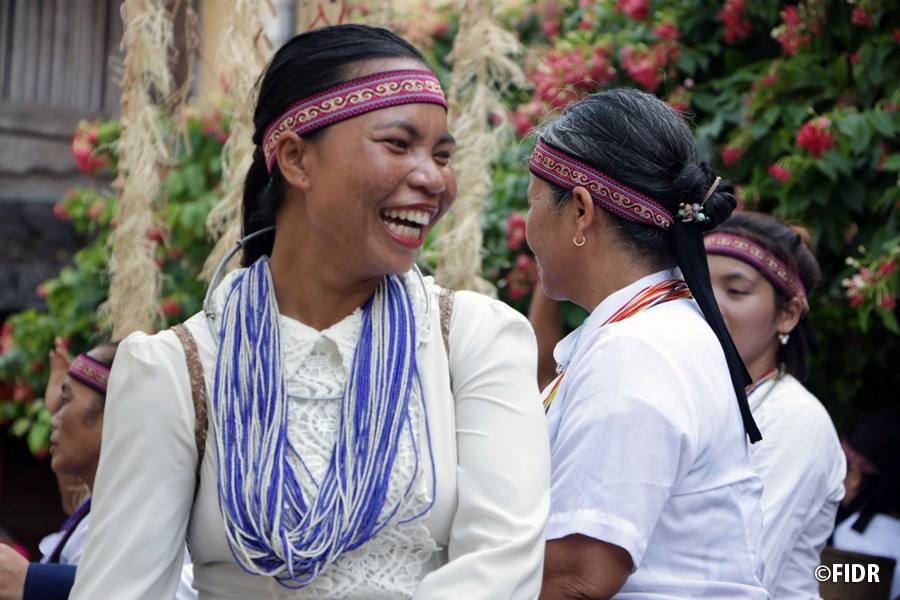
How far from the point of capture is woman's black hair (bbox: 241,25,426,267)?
2033 millimetres

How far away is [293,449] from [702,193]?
1054 millimetres

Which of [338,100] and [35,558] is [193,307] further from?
[338,100]

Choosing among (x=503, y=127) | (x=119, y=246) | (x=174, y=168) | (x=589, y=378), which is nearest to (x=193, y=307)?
(x=174, y=168)

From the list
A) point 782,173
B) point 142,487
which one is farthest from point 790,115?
point 142,487

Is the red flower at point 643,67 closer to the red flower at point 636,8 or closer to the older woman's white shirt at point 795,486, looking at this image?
the red flower at point 636,8

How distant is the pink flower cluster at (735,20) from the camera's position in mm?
4910

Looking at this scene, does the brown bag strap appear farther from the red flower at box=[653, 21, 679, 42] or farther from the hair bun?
the red flower at box=[653, 21, 679, 42]

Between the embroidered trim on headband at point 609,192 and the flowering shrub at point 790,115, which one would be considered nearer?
the embroidered trim on headband at point 609,192

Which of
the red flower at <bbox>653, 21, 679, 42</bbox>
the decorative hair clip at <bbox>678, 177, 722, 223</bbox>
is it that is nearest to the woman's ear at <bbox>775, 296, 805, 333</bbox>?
the decorative hair clip at <bbox>678, 177, 722, 223</bbox>

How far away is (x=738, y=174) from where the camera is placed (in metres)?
4.86

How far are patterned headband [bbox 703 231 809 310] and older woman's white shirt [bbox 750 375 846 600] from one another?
42 centimetres

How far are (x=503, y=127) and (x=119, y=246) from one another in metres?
1.48

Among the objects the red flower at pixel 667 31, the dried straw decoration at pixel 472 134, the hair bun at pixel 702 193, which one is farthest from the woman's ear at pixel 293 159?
the red flower at pixel 667 31

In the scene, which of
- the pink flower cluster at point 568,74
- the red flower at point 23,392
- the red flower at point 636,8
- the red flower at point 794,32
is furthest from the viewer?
the red flower at point 23,392
